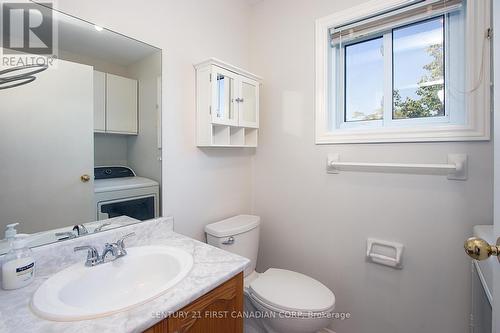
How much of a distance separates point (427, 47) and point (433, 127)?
498mm

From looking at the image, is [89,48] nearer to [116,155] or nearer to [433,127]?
[116,155]

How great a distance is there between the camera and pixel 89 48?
1.03 metres

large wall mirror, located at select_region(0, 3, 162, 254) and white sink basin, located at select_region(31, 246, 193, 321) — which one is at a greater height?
large wall mirror, located at select_region(0, 3, 162, 254)

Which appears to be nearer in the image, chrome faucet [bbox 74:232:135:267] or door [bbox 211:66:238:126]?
chrome faucet [bbox 74:232:135:267]

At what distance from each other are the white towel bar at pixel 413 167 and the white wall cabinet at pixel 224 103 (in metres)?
0.63

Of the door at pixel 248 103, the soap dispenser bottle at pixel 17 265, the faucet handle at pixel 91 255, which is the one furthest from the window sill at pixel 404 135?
the soap dispenser bottle at pixel 17 265

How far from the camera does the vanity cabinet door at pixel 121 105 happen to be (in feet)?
3.62

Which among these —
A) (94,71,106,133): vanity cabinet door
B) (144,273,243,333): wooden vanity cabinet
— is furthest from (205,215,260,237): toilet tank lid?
(94,71,106,133): vanity cabinet door

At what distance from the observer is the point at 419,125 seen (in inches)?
50.3

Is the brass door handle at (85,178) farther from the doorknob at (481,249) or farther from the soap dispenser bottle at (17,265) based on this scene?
the doorknob at (481,249)

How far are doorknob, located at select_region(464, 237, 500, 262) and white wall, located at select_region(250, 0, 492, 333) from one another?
31.6 inches

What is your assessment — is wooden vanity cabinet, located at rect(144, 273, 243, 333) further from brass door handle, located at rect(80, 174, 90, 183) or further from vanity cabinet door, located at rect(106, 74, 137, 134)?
vanity cabinet door, located at rect(106, 74, 137, 134)

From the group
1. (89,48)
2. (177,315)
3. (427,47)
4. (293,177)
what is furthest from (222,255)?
(427,47)

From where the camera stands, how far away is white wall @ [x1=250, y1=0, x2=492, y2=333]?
117cm
